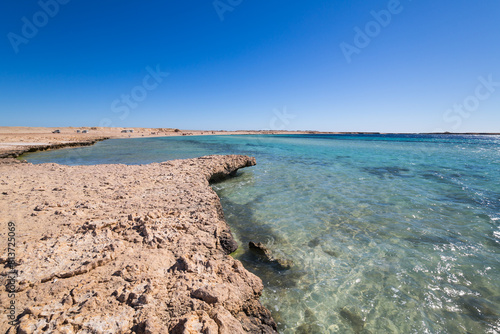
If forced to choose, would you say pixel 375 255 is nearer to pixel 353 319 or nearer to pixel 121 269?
Result: pixel 353 319

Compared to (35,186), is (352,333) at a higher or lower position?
lower

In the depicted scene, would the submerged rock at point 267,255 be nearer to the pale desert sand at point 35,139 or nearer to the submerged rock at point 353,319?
the submerged rock at point 353,319

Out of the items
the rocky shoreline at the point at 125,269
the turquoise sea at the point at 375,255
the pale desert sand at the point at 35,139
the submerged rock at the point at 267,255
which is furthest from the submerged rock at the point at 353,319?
the pale desert sand at the point at 35,139

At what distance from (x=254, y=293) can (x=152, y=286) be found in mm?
1439

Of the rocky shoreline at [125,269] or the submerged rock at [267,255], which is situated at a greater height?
the rocky shoreline at [125,269]

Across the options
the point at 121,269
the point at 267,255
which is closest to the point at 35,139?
the point at 121,269

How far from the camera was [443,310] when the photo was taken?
3432mm

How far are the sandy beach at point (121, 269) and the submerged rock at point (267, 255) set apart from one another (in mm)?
818

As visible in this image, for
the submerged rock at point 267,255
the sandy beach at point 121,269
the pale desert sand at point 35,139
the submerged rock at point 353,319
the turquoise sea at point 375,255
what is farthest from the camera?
the pale desert sand at point 35,139

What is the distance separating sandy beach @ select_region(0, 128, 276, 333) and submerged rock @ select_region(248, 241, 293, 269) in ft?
2.68

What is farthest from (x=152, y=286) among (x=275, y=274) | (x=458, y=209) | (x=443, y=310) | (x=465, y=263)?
(x=458, y=209)

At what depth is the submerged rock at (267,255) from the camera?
178 inches

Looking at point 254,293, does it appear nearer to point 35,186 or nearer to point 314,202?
point 314,202

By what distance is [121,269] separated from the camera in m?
2.97
